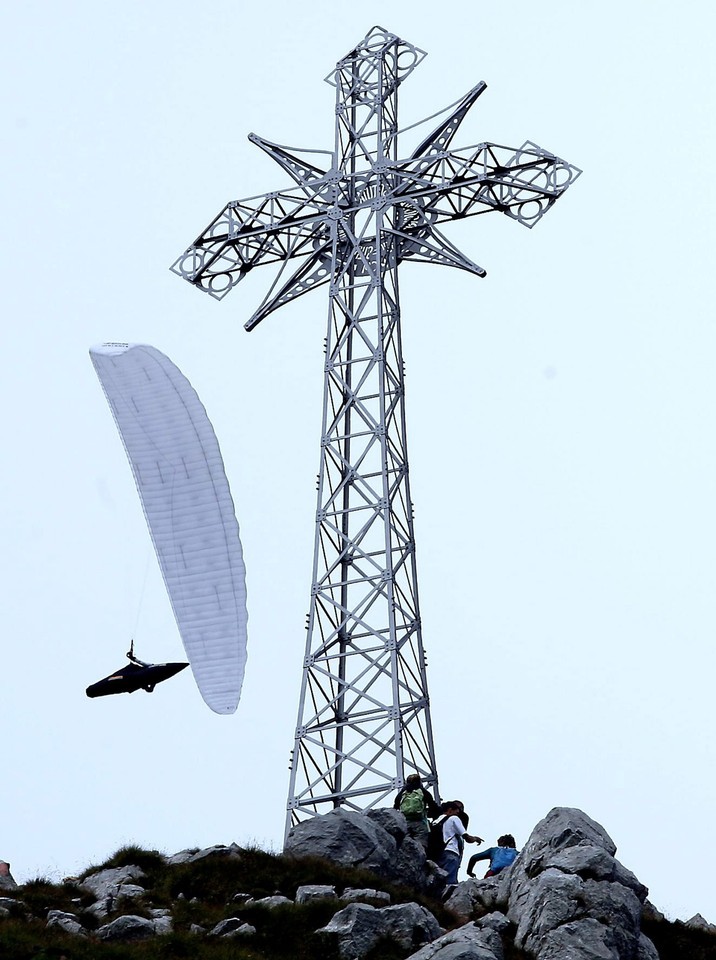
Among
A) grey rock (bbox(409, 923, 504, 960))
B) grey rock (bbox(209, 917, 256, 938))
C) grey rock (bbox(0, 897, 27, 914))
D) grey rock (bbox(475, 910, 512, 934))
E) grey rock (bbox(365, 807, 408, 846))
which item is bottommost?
grey rock (bbox(409, 923, 504, 960))

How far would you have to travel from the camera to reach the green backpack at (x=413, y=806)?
123 ft

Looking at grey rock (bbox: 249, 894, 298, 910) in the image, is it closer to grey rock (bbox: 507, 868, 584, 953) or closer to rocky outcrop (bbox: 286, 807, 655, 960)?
rocky outcrop (bbox: 286, 807, 655, 960)

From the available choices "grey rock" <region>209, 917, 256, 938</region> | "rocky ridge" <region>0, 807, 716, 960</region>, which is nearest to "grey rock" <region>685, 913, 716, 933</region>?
"rocky ridge" <region>0, 807, 716, 960</region>

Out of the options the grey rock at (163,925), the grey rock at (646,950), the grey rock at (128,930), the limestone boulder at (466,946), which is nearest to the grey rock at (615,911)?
the grey rock at (646,950)

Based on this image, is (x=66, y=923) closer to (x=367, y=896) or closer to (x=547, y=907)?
(x=367, y=896)

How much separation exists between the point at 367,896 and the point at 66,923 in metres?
4.56

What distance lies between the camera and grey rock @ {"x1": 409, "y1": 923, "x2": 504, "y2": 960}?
30844 millimetres

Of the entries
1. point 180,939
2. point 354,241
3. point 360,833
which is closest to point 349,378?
point 354,241

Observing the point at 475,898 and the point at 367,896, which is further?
the point at 475,898

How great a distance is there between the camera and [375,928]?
3294 centimetres

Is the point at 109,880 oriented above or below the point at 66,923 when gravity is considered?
above

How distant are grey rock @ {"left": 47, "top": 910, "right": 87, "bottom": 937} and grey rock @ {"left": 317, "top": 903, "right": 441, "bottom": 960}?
370 cm

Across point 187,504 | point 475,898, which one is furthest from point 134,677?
point 475,898

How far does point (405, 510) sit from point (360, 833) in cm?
719
